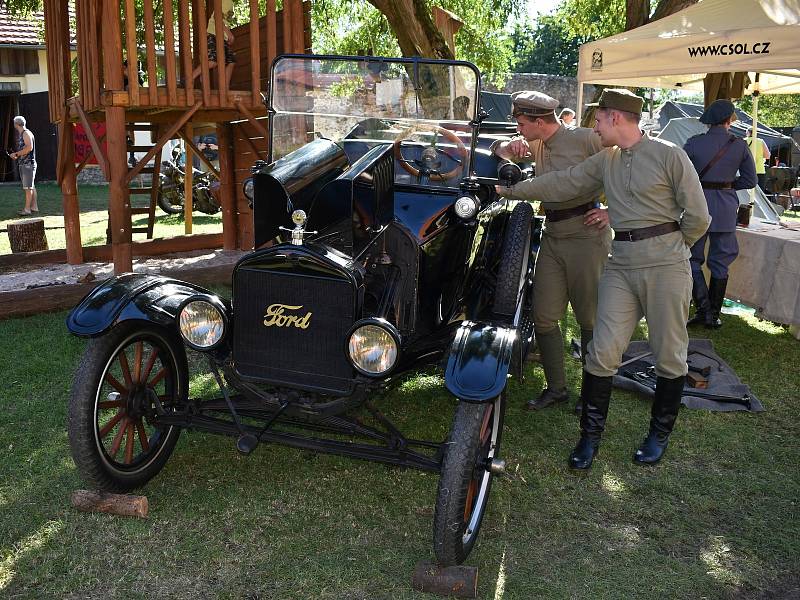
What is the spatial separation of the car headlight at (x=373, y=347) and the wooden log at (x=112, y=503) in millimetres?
1135

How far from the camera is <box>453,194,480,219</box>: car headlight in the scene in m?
3.71

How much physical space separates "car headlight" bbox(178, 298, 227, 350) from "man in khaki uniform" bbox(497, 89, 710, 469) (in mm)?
1619

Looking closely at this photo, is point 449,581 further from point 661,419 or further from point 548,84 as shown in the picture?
point 548,84

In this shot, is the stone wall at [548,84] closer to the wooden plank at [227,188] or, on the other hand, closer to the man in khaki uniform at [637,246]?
the wooden plank at [227,188]

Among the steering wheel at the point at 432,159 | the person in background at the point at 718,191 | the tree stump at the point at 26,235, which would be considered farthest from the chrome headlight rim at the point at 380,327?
the tree stump at the point at 26,235

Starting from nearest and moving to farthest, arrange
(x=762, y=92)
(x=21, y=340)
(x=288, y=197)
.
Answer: (x=288, y=197), (x=21, y=340), (x=762, y=92)

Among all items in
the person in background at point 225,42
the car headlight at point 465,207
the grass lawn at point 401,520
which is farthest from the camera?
the person in background at point 225,42

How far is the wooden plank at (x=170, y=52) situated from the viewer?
6777 millimetres

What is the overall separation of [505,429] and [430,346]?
1.04m

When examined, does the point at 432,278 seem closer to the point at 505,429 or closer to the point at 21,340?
the point at 505,429

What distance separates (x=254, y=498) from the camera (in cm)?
337

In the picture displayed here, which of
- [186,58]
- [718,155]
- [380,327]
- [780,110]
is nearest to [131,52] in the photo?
[186,58]

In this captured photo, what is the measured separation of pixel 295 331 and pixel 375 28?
11.6 meters

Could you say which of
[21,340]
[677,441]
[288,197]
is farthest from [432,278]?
[21,340]
